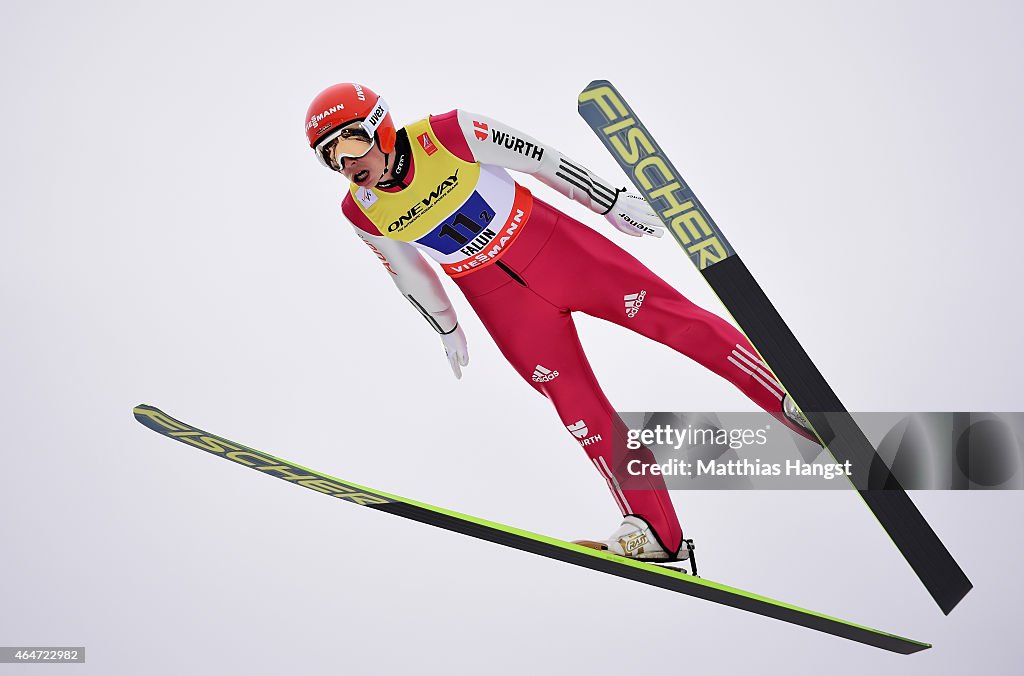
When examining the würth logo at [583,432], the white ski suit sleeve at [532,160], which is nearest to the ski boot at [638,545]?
the würth logo at [583,432]

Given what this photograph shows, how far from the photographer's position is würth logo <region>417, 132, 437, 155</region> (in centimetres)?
243

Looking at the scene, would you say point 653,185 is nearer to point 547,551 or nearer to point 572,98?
point 547,551

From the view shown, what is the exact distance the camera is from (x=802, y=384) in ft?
7.23

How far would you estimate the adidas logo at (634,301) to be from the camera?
8.33ft

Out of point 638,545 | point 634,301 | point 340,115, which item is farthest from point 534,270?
point 638,545

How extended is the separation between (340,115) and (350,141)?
63 mm

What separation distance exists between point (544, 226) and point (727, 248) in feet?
1.74

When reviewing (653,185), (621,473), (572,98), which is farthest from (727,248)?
(572,98)

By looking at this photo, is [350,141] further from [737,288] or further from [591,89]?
[737,288]

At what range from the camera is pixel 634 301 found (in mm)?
2541

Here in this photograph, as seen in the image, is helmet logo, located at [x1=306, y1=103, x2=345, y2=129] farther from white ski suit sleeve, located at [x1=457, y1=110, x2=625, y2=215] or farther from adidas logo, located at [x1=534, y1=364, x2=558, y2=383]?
adidas logo, located at [x1=534, y1=364, x2=558, y2=383]

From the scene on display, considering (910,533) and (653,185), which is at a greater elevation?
(653,185)

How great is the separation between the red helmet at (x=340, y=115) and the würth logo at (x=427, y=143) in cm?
10

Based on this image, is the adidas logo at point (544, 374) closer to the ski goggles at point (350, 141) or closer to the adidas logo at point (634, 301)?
the adidas logo at point (634, 301)
